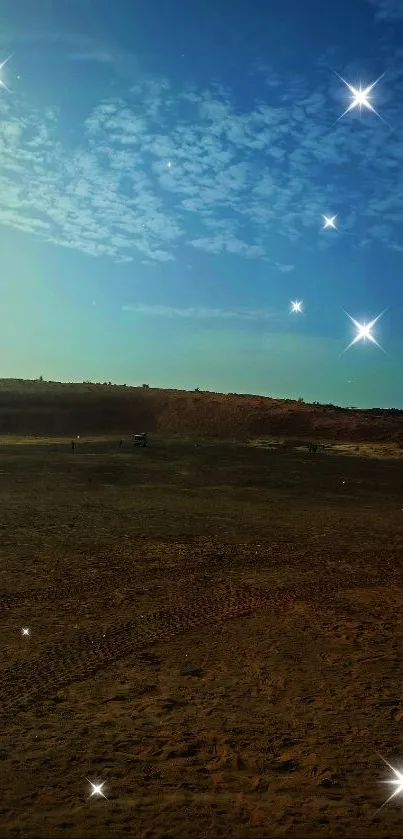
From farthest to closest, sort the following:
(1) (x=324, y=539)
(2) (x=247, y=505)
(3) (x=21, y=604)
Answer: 1. (2) (x=247, y=505)
2. (1) (x=324, y=539)
3. (3) (x=21, y=604)

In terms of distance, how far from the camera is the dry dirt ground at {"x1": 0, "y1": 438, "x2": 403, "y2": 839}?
495cm

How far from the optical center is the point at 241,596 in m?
10.9

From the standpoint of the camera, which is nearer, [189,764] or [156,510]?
[189,764]

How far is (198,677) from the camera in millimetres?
7453

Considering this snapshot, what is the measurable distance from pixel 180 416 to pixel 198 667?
65.3 m

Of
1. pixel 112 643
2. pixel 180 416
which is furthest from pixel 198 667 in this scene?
pixel 180 416

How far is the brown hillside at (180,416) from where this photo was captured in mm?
64438

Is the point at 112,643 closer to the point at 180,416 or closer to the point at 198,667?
the point at 198,667

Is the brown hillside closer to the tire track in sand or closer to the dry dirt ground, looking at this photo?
the dry dirt ground

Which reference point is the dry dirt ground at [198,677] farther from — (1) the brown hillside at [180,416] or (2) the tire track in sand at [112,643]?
(1) the brown hillside at [180,416]

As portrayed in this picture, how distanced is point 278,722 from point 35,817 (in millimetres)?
2548

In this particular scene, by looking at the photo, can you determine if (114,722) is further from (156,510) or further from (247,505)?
(247,505)

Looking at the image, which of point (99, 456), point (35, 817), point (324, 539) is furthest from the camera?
point (99, 456)

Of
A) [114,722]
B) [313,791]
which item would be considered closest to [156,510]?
[114,722]
